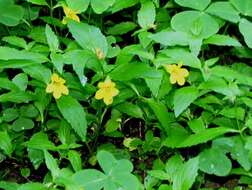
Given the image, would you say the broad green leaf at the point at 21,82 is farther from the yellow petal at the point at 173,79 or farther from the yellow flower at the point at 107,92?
the yellow petal at the point at 173,79

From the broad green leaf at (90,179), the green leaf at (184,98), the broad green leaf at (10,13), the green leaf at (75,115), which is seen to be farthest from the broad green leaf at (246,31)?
the broad green leaf at (10,13)

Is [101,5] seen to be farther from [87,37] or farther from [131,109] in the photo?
[131,109]

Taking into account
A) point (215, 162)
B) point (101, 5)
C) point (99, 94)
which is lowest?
point (215, 162)

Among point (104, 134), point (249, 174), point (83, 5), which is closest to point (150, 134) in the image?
point (104, 134)

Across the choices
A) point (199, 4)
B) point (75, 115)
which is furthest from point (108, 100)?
point (199, 4)

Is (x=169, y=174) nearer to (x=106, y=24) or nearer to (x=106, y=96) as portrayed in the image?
(x=106, y=96)

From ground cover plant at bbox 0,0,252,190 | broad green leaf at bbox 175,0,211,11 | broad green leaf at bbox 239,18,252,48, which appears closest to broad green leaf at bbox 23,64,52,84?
ground cover plant at bbox 0,0,252,190

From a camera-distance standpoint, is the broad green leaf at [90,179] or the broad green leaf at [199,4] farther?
the broad green leaf at [199,4]
